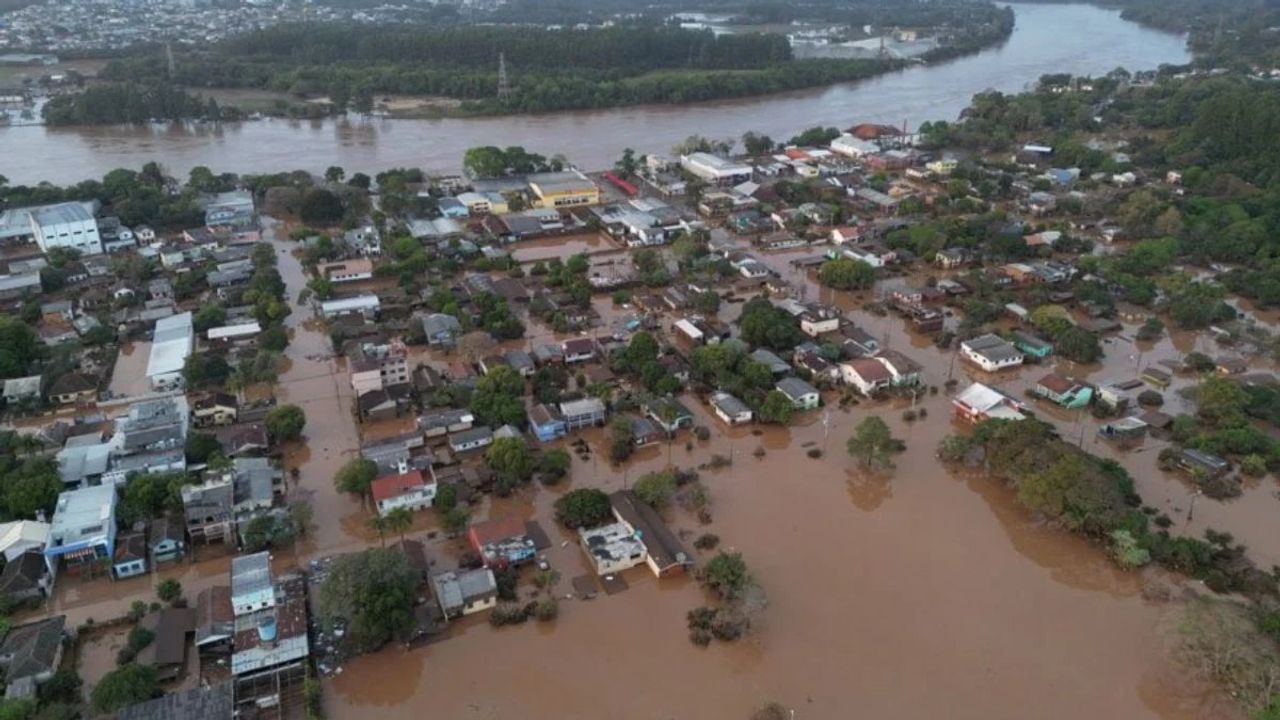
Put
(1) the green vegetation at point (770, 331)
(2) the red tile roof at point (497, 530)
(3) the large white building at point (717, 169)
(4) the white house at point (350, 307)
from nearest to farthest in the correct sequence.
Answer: (2) the red tile roof at point (497, 530) → (1) the green vegetation at point (770, 331) → (4) the white house at point (350, 307) → (3) the large white building at point (717, 169)

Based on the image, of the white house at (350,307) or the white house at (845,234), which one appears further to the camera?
the white house at (845,234)

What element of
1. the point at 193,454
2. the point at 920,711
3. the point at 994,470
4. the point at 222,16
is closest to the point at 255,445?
the point at 193,454

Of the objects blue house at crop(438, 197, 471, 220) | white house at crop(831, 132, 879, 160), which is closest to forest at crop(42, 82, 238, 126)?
→ blue house at crop(438, 197, 471, 220)

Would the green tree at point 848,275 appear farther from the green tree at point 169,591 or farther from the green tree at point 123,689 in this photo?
the green tree at point 123,689

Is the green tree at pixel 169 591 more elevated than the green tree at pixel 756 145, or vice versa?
the green tree at pixel 756 145

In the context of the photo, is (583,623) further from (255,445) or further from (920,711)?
(255,445)

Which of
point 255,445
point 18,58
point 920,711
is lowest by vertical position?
point 920,711

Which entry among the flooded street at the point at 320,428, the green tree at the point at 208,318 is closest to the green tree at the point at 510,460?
the flooded street at the point at 320,428
